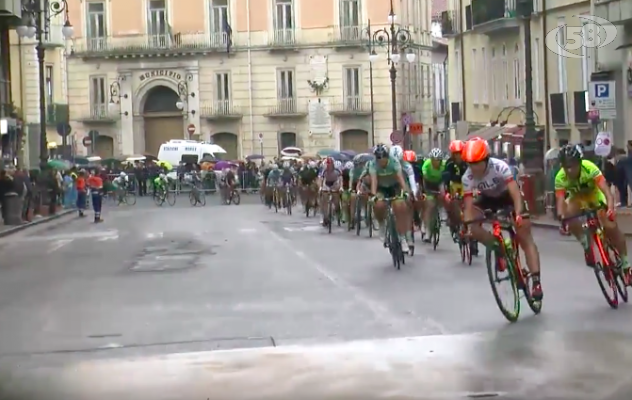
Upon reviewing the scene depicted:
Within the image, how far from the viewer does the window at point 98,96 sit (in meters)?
81.2

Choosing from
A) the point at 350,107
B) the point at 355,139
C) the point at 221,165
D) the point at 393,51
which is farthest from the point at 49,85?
the point at 393,51

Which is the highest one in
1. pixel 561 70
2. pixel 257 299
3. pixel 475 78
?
pixel 475 78

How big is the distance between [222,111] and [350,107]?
293 inches

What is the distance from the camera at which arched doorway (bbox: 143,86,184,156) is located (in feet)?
266

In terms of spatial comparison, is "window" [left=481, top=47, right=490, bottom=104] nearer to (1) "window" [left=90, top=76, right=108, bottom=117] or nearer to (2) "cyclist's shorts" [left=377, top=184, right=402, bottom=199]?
(1) "window" [left=90, top=76, right=108, bottom=117]

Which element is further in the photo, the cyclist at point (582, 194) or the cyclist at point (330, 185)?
the cyclist at point (330, 185)

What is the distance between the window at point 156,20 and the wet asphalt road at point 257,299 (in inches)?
2115

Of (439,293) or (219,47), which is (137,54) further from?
(439,293)

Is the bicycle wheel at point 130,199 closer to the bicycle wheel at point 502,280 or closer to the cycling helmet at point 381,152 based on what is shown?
the cycling helmet at point 381,152

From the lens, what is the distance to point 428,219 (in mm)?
23750

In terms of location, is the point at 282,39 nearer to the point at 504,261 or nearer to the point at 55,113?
the point at 55,113

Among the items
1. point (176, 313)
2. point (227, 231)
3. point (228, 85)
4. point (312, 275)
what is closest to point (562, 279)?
point (312, 275)

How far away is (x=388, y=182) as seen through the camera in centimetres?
1983

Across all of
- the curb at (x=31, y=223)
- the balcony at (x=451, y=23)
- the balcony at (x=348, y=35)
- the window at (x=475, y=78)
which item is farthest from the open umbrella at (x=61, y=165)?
the balcony at (x=348, y=35)
